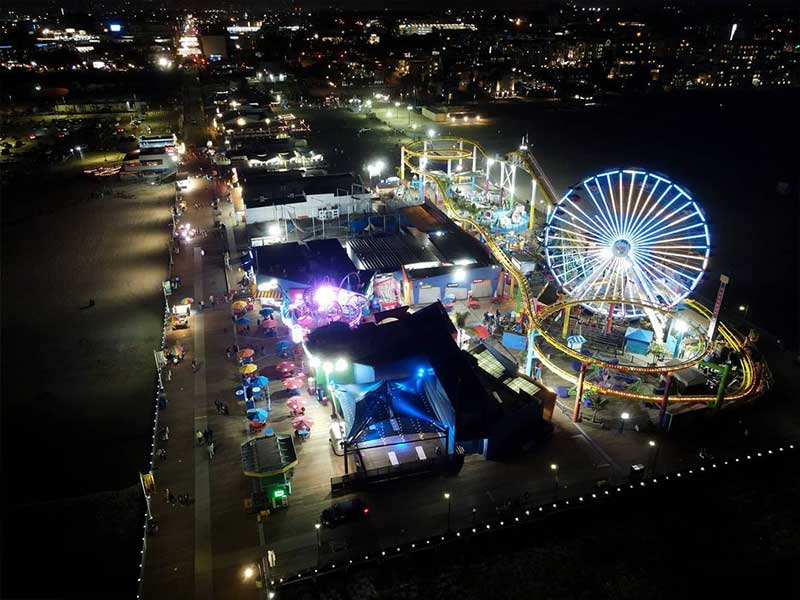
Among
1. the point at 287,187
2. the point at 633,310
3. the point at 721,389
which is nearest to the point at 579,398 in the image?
the point at 721,389

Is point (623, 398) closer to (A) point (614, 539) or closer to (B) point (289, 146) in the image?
(A) point (614, 539)

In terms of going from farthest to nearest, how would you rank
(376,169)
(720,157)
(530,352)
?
(720,157), (376,169), (530,352)

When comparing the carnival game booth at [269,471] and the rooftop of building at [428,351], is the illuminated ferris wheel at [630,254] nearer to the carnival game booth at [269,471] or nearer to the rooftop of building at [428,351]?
the rooftop of building at [428,351]

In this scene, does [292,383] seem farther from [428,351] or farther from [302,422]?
[428,351]

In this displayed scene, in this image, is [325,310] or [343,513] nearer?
[343,513]

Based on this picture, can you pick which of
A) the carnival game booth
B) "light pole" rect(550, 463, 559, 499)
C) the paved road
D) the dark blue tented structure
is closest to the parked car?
the paved road

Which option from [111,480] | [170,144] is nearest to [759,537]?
[111,480]

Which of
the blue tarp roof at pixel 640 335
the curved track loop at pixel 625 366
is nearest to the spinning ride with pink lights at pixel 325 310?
the curved track loop at pixel 625 366
